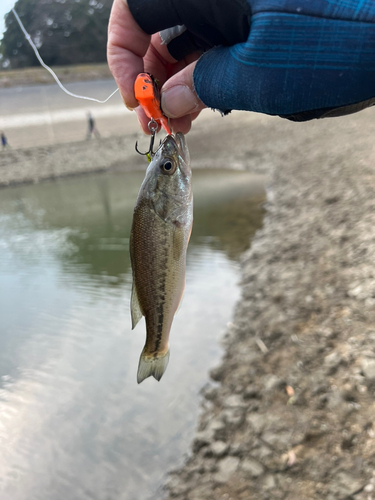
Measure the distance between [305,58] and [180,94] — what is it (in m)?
0.67

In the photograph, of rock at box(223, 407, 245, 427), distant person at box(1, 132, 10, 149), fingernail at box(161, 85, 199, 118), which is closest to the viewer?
fingernail at box(161, 85, 199, 118)

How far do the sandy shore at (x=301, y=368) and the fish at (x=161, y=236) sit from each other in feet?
5.88

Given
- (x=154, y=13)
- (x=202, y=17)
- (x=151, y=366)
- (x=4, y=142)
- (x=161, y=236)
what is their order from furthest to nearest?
(x=4, y=142)
(x=151, y=366)
(x=161, y=236)
(x=154, y=13)
(x=202, y=17)

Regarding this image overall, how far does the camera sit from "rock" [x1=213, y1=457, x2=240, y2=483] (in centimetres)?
314

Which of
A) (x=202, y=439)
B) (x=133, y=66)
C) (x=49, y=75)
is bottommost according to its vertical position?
(x=49, y=75)

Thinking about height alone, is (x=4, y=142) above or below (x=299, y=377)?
below

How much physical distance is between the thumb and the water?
3245mm

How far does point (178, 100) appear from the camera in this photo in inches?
69.2

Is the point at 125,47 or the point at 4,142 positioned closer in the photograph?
the point at 125,47

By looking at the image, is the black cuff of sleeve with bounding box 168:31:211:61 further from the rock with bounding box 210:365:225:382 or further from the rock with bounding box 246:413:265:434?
the rock with bounding box 210:365:225:382

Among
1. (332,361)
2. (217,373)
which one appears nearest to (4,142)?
(217,373)

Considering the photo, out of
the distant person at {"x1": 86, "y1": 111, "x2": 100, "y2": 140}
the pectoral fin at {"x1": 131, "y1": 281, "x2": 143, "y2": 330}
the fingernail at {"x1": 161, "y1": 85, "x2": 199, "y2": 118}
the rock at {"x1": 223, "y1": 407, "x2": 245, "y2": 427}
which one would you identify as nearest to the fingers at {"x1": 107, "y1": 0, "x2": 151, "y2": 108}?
the fingernail at {"x1": 161, "y1": 85, "x2": 199, "y2": 118}

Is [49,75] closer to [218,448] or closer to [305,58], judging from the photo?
[218,448]

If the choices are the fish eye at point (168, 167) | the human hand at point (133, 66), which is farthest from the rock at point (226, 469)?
the human hand at point (133, 66)
